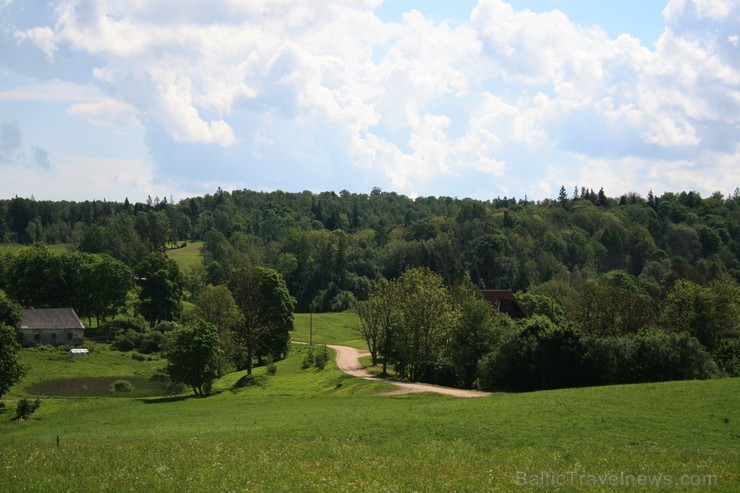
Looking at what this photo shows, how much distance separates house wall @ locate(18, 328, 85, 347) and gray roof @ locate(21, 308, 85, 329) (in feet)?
1.98

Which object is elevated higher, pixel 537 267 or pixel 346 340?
pixel 537 267

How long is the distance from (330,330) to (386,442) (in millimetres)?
97058

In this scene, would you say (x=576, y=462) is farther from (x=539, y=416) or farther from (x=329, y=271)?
(x=329, y=271)

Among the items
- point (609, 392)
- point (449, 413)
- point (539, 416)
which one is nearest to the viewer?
point (539, 416)

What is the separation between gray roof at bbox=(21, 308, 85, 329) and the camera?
102688 mm

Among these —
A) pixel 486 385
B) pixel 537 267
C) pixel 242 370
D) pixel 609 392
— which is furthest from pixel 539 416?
pixel 537 267

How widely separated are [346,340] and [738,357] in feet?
225

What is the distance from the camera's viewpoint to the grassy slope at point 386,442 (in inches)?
880

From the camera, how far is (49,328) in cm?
10306

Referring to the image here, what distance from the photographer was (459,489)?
68.8 feet

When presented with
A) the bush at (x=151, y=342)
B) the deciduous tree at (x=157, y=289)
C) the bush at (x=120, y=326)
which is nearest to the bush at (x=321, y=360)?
the bush at (x=151, y=342)

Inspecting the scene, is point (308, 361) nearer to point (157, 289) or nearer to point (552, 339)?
point (552, 339)

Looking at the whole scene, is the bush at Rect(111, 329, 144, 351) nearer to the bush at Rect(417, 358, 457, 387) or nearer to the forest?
the forest

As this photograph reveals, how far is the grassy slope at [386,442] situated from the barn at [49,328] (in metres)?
54.6
